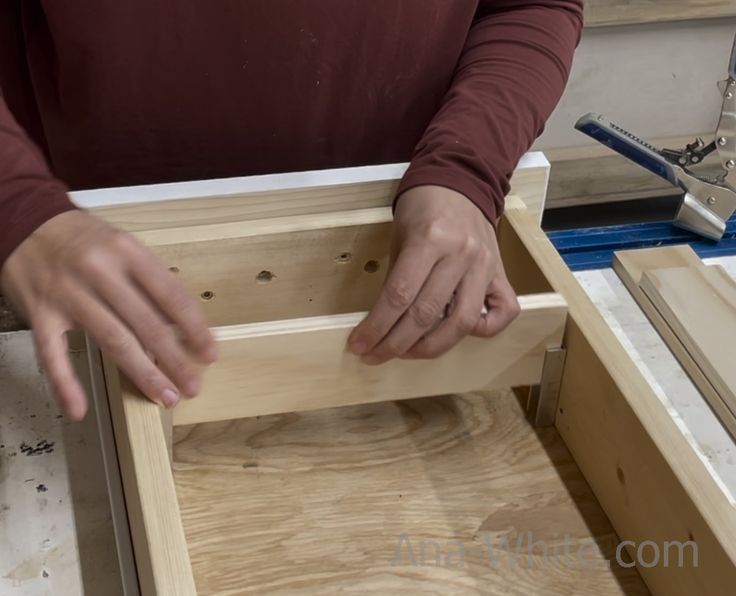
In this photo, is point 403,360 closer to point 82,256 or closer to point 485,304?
point 485,304

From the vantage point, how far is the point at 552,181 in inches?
69.9

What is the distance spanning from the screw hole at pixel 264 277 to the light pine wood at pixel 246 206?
0.18ft

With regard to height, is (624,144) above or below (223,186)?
below

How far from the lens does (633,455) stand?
0.61 m

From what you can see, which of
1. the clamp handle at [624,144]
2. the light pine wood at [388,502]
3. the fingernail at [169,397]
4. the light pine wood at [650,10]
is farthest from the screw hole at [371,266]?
the light pine wood at [650,10]

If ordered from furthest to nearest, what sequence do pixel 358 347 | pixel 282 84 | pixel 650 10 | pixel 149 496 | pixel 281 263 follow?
pixel 650 10, pixel 282 84, pixel 281 263, pixel 358 347, pixel 149 496

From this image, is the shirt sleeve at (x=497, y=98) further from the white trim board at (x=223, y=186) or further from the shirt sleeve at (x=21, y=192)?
the shirt sleeve at (x=21, y=192)

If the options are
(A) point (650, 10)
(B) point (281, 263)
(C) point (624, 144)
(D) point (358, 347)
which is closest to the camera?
(D) point (358, 347)

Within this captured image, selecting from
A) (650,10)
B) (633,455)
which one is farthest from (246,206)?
(650,10)

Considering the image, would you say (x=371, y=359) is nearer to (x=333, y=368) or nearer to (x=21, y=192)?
(x=333, y=368)

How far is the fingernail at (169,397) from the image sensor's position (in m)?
0.58

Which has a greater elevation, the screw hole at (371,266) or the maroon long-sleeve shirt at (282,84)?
the maroon long-sleeve shirt at (282,84)

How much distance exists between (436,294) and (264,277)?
0.18 m

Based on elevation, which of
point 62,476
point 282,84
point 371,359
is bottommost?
point 62,476
